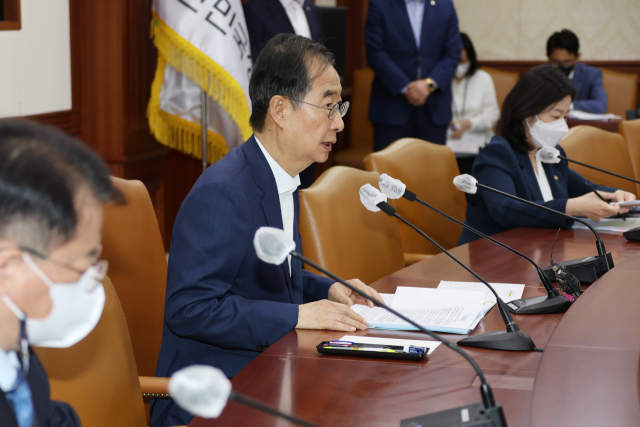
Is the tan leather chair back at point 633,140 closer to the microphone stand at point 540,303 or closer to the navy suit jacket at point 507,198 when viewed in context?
the navy suit jacket at point 507,198

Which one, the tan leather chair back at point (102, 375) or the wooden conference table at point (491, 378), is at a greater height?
the wooden conference table at point (491, 378)

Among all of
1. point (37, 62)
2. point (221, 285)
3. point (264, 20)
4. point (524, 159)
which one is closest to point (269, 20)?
point (264, 20)

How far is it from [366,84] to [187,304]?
4.53 metres

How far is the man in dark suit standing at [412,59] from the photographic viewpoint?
167 inches

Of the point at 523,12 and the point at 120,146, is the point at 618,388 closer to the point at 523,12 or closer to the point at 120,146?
the point at 120,146

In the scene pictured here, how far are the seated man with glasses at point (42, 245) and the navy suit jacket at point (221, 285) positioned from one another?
0.61 meters

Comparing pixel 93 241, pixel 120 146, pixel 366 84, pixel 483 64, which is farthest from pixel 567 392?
pixel 483 64

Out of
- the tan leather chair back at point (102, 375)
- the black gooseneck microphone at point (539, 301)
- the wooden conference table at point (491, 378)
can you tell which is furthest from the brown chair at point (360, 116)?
the tan leather chair back at point (102, 375)

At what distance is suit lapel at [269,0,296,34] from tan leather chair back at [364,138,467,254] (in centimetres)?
110

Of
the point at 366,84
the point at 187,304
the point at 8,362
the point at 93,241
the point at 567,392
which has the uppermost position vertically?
the point at 93,241

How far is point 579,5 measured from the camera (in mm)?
6707

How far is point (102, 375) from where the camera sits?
1311 mm

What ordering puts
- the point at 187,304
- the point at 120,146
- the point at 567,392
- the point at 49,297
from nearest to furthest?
the point at 49,297, the point at 567,392, the point at 187,304, the point at 120,146

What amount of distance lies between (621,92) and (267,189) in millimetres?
5301
